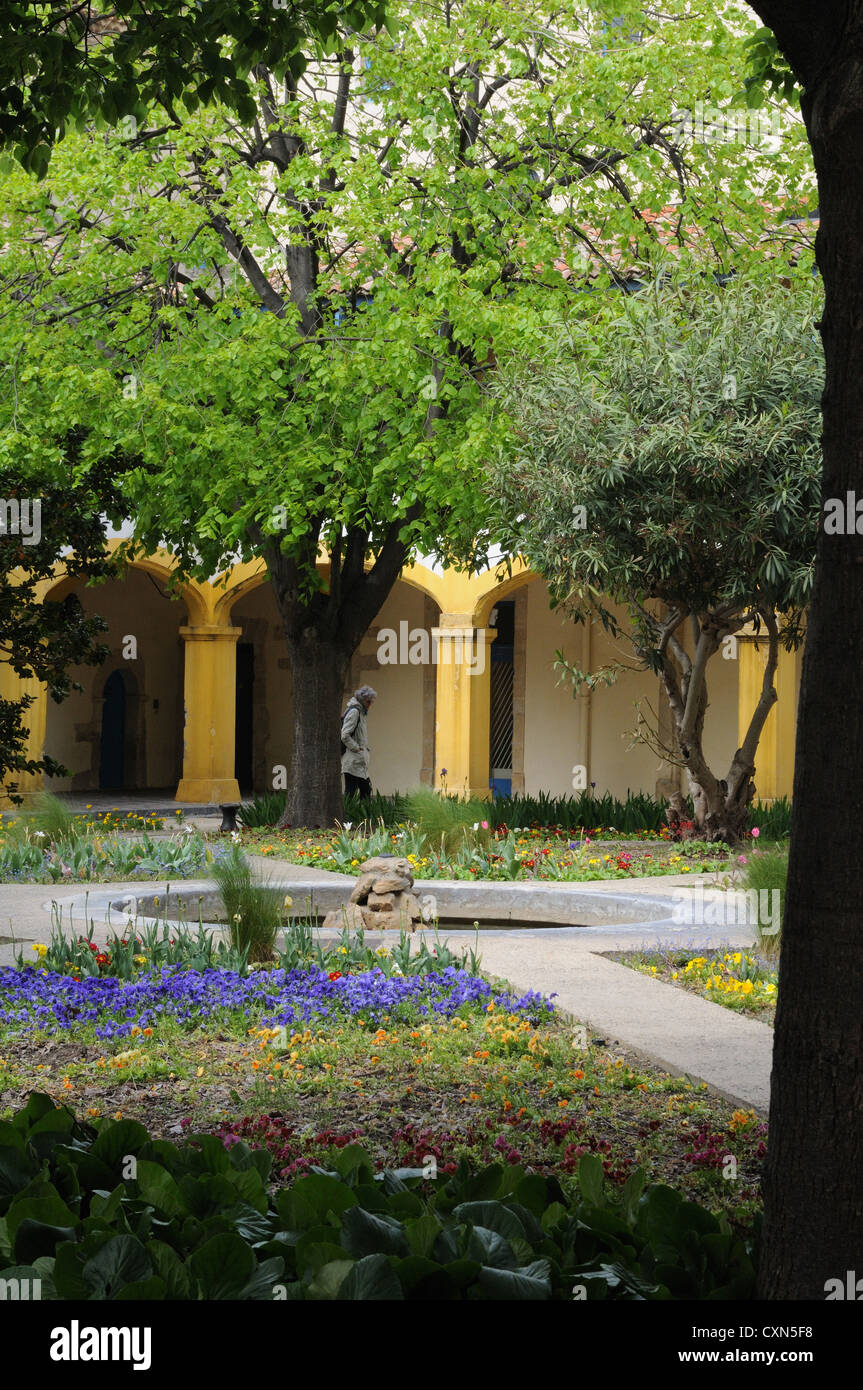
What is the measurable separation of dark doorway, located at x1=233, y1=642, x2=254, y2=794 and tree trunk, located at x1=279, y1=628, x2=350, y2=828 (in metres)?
11.1

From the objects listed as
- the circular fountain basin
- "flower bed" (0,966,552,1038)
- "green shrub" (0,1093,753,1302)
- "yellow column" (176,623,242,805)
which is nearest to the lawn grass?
the circular fountain basin

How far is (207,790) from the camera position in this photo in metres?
21.2

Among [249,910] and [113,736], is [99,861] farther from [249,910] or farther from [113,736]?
[113,736]

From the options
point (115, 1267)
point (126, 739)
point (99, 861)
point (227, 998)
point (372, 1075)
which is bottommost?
point (372, 1075)

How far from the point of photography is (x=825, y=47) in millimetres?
2787

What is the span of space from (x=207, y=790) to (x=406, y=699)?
370 centimetres

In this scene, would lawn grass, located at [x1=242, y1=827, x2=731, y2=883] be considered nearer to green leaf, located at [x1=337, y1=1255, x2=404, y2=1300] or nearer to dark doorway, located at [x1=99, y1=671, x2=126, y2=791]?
green leaf, located at [x1=337, y1=1255, x2=404, y2=1300]

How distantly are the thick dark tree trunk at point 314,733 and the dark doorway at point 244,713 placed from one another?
11.1 metres

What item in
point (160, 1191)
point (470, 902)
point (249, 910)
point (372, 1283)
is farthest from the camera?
point (470, 902)

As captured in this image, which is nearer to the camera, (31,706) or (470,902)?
(470,902)

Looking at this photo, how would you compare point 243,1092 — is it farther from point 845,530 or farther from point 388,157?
point 388,157

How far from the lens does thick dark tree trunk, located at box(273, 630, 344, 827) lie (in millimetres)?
14688

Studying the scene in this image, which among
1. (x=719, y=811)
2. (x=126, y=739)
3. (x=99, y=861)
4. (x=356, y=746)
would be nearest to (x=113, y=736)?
(x=126, y=739)
